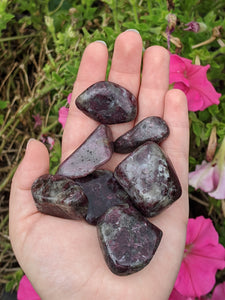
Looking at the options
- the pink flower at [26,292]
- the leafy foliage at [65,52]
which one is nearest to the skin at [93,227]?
the leafy foliage at [65,52]

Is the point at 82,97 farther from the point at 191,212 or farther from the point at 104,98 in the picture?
the point at 191,212

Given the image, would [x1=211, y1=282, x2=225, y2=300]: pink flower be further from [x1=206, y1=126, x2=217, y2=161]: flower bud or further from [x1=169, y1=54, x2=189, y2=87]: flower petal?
[x1=169, y1=54, x2=189, y2=87]: flower petal

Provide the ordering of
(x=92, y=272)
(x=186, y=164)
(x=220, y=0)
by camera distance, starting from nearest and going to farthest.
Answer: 1. (x=92, y=272)
2. (x=186, y=164)
3. (x=220, y=0)

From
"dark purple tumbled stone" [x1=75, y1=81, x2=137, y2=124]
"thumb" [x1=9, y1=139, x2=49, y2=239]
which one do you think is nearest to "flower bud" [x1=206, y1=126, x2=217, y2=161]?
"dark purple tumbled stone" [x1=75, y1=81, x2=137, y2=124]

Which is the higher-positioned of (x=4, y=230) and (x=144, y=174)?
(x=144, y=174)

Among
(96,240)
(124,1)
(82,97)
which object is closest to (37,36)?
(124,1)

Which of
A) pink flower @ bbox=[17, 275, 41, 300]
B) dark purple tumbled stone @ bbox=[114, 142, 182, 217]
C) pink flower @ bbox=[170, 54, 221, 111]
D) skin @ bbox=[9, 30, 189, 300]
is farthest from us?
pink flower @ bbox=[17, 275, 41, 300]

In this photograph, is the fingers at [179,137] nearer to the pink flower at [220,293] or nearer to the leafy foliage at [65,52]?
the leafy foliage at [65,52]
